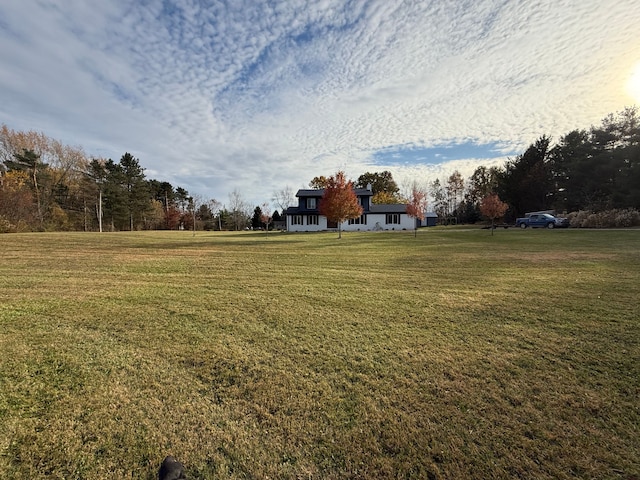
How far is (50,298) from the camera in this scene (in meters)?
6.18

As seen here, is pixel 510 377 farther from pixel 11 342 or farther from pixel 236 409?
pixel 11 342

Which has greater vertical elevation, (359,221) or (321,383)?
(359,221)

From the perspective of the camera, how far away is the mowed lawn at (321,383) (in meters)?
2.25

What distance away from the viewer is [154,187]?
188ft

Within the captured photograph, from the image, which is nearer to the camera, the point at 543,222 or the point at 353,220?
the point at 543,222

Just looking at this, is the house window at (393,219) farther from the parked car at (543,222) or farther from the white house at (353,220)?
the parked car at (543,222)

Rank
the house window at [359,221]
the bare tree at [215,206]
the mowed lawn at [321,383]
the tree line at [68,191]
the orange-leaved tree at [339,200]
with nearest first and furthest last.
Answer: the mowed lawn at [321,383]
the orange-leaved tree at [339,200]
the tree line at [68,191]
the house window at [359,221]
the bare tree at [215,206]

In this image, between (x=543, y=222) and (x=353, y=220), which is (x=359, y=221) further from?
(x=543, y=222)

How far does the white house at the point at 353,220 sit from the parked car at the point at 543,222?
13168 millimetres

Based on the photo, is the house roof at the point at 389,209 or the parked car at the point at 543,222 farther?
the house roof at the point at 389,209

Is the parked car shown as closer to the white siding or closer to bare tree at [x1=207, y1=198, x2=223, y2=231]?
the white siding

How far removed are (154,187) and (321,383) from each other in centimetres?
6410

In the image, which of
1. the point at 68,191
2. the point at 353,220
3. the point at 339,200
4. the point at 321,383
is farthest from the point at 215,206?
the point at 321,383

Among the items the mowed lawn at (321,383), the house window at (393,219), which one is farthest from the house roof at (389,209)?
the mowed lawn at (321,383)
